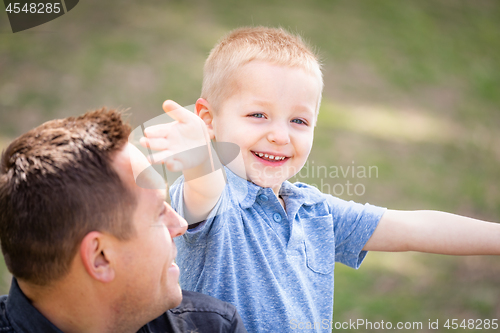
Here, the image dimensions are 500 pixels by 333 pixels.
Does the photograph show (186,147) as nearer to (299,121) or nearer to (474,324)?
(299,121)

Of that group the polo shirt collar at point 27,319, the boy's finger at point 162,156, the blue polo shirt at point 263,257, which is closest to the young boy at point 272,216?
the blue polo shirt at point 263,257

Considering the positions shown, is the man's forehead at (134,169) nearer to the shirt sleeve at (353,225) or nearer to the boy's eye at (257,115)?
the boy's eye at (257,115)

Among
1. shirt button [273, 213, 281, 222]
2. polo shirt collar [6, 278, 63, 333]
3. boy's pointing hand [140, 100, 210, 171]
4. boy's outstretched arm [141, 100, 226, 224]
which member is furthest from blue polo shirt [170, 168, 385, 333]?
polo shirt collar [6, 278, 63, 333]

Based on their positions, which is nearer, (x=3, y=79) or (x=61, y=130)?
(x=61, y=130)

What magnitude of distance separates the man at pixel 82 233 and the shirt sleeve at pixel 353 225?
2.36ft

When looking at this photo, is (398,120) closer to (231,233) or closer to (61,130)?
(231,233)

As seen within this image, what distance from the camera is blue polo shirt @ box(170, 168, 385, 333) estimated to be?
1.44 m

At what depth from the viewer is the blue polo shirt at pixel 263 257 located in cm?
144

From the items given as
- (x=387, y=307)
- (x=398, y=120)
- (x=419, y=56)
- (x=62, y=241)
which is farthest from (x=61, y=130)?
(x=419, y=56)

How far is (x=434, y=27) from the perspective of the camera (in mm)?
5746

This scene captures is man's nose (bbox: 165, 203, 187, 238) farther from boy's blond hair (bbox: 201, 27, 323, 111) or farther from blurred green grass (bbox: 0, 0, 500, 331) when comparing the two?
blurred green grass (bbox: 0, 0, 500, 331)

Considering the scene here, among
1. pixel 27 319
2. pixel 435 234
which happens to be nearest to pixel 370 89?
pixel 435 234

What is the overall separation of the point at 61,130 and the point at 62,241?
0.27 metres

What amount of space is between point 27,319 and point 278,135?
890 mm
